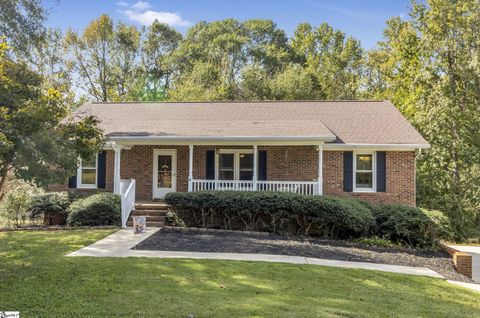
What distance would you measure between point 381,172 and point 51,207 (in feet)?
40.0

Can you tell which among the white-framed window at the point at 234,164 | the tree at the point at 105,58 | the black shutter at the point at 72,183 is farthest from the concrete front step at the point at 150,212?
the tree at the point at 105,58

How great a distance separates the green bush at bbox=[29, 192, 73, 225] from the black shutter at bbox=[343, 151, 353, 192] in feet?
33.9

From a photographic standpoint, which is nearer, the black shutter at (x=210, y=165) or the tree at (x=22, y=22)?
the tree at (x=22, y=22)

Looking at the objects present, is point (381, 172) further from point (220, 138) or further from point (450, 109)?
point (450, 109)

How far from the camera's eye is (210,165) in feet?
51.7

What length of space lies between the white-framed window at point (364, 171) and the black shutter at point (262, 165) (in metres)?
3.50

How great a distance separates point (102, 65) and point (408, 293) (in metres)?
32.5

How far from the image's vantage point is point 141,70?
119 feet

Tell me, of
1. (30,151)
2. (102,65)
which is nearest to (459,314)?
(30,151)

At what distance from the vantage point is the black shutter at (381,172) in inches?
575

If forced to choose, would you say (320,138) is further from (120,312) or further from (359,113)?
(120,312)

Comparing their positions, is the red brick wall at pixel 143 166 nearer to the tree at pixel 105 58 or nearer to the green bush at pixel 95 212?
the green bush at pixel 95 212

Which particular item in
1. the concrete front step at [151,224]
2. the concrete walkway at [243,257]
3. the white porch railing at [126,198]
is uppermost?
the white porch railing at [126,198]

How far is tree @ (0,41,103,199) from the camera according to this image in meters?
6.45
